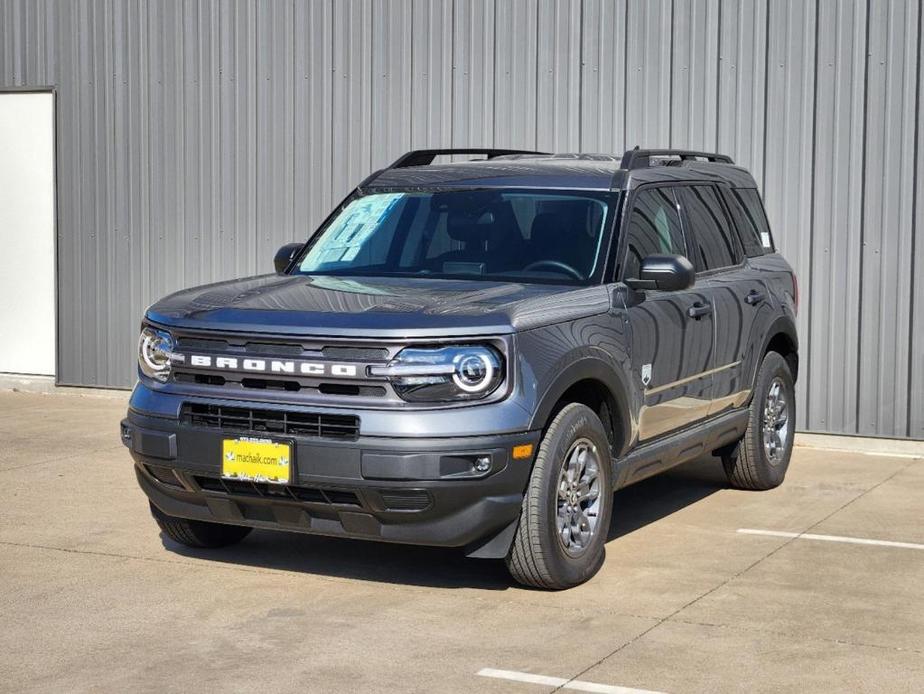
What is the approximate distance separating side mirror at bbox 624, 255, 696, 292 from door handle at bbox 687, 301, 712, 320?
2.32ft

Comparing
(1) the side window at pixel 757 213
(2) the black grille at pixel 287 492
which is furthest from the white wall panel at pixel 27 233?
(2) the black grille at pixel 287 492

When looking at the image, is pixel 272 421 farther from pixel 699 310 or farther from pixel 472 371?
pixel 699 310

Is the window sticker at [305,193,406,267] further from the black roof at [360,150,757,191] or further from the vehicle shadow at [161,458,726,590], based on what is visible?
the vehicle shadow at [161,458,726,590]

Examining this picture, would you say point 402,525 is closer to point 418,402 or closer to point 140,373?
point 418,402

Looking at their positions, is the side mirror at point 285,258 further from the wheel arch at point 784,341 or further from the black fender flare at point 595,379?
the wheel arch at point 784,341

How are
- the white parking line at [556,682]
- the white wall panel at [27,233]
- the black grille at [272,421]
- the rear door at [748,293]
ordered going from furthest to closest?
1. the white wall panel at [27,233]
2. the rear door at [748,293]
3. the black grille at [272,421]
4. the white parking line at [556,682]

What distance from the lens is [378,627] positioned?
6.17 meters

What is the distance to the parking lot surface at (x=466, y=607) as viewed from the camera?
5.55 metres

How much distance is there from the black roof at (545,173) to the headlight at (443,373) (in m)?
1.64

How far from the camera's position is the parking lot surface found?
555 cm

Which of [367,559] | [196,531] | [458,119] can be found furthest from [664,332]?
[458,119]

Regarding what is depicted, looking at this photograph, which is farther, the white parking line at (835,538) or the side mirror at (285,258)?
the side mirror at (285,258)

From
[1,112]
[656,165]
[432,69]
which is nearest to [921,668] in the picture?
[656,165]

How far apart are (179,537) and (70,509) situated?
1.42 metres
